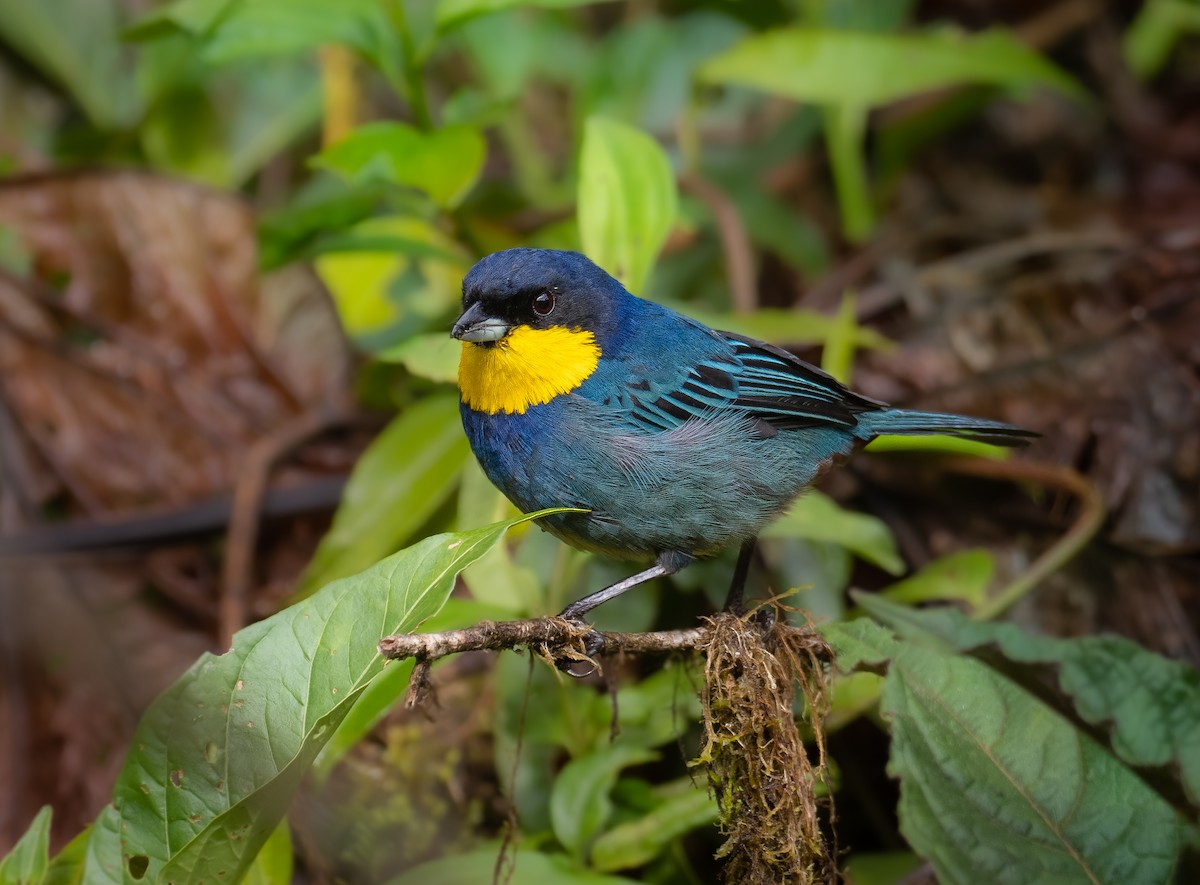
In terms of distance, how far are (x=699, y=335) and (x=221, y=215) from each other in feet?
9.94

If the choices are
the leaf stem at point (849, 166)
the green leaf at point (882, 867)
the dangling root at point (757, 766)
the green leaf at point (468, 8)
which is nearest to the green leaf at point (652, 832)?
the dangling root at point (757, 766)

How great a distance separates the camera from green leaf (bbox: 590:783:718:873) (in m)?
2.91

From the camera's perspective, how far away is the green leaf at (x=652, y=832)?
2912 millimetres

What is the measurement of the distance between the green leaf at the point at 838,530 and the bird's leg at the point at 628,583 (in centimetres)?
38

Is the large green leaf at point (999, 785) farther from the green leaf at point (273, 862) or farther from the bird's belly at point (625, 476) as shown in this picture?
the green leaf at point (273, 862)

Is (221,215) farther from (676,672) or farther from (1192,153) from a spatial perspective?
(1192,153)

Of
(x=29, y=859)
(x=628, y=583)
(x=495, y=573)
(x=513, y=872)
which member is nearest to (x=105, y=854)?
(x=29, y=859)

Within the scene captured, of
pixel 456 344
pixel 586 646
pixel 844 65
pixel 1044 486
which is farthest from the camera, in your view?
pixel 844 65

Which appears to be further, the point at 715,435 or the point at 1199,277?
the point at 1199,277

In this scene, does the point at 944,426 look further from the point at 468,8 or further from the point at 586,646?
the point at 468,8

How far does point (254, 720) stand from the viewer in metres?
2.36

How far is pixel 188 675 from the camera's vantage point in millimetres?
2426

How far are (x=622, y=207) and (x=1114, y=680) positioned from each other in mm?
1985

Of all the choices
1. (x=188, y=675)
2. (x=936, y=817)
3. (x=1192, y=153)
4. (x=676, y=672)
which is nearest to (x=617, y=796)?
(x=676, y=672)
